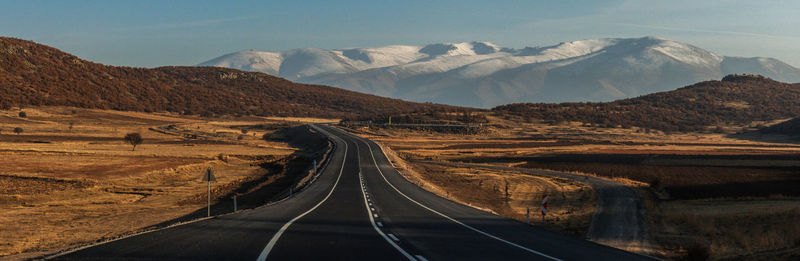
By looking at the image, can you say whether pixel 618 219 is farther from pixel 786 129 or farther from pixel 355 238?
pixel 786 129

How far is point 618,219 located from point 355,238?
1760 cm

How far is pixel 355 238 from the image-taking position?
15172mm

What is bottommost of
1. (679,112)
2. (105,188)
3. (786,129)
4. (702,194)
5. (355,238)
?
(105,188)

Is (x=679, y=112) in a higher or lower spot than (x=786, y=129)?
higher

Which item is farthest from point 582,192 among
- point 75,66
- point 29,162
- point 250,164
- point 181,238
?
point 75,66

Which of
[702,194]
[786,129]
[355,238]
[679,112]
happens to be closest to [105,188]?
[355,238]

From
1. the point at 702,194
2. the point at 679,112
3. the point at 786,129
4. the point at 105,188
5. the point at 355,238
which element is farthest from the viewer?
the point at 679,112

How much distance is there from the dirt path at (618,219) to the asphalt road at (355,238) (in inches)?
Result: 136

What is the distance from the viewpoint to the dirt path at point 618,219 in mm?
20891

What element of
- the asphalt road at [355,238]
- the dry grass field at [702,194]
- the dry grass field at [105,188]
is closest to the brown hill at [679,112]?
the dry grass field at [702,194]

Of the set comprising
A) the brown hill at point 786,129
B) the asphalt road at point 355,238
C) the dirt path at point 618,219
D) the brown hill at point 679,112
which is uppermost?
the brown hill at point 679,112

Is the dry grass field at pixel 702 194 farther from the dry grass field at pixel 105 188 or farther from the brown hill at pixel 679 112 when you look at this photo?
the brown hill at pixel 679 112

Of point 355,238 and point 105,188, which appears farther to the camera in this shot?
point 105,188

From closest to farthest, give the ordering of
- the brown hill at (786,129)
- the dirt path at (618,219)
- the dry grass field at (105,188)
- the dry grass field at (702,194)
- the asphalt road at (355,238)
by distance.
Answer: the asphalt road at (355,238)
the dry grass field at (702,194)
the dirt path at (618,219)
the dry grass field at (105,188)
the brown hill at (786,129)
